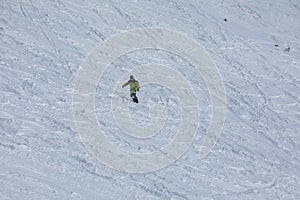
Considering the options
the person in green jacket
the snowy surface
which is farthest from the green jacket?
the snowy surface

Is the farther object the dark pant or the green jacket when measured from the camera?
the dark pant

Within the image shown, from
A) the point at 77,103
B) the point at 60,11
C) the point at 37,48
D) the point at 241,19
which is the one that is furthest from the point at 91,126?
the point at 241,19

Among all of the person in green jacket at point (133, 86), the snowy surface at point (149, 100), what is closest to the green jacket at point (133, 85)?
the person in green jacket at point (133, 86)

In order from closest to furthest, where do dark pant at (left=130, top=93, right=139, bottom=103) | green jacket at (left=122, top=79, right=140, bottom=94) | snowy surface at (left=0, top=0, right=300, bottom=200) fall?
snowy surface at (left=0, top=0, right=300, bottom=200), green jacket at (left=122, top=79, right=140, bottom=94), dark pant at (left=130, top=93, right=139, bottom=103)

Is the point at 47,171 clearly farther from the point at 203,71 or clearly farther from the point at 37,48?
the point at 203,71

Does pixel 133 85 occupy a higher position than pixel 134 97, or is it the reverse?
pixel 133 85

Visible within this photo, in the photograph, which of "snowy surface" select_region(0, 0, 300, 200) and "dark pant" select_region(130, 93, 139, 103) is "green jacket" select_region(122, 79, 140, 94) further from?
"snowy surface" select_region(0, 0, 300, 200)

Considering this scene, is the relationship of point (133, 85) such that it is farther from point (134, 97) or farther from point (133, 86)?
point (134, 97)

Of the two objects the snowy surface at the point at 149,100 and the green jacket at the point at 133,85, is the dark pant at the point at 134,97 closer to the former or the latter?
the green jacket at the point at 133,85

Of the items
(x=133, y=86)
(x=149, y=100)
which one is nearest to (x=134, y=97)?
(x=133, y=86)
